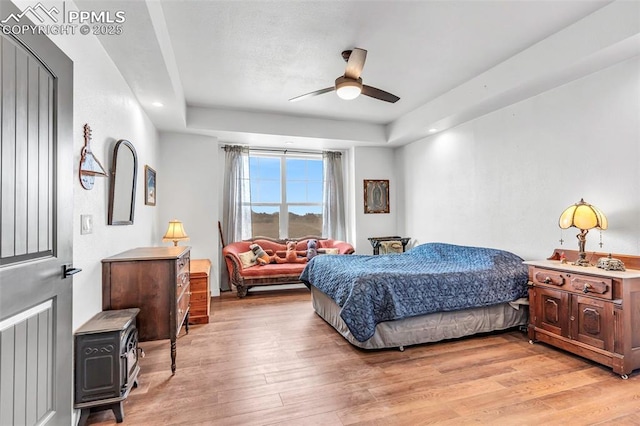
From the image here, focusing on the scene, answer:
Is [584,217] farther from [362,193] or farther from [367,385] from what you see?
[362,193]

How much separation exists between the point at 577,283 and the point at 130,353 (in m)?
3.67

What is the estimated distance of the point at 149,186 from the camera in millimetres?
4137

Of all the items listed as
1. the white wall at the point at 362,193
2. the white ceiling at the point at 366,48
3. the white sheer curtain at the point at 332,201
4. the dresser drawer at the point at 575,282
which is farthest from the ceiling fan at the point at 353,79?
the white sheer curtain at the point at 332,201

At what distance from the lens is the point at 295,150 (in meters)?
6.30

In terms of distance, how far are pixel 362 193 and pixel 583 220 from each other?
375cm

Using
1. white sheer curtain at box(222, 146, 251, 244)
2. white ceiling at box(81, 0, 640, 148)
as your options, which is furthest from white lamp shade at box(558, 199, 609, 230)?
white sheer curtain at box(222, 146, 251, 244)

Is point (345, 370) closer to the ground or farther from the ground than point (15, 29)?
closer to the ground

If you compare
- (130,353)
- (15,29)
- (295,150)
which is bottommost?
(130,353)

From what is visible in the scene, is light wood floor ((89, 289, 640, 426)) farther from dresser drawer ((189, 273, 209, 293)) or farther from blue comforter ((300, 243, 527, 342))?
dresser drawer ((189, 273, 209, 293))

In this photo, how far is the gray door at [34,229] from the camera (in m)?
1.21

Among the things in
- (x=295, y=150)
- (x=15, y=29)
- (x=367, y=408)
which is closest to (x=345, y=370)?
(x=367, y=408)

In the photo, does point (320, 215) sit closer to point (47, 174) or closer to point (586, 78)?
point (586, 78)

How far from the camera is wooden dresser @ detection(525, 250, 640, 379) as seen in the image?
2453 mm

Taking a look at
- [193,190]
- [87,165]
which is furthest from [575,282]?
[193,190]
